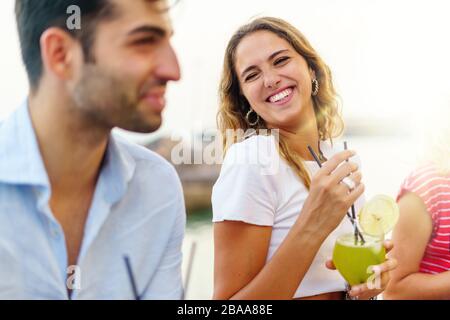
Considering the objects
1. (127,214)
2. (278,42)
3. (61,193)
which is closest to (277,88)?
(278,42)

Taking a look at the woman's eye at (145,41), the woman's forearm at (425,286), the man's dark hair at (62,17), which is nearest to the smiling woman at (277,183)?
the woman's forearm at (425,286)

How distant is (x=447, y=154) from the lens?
1.75m

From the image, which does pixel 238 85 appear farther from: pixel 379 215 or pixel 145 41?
pixel 379 215

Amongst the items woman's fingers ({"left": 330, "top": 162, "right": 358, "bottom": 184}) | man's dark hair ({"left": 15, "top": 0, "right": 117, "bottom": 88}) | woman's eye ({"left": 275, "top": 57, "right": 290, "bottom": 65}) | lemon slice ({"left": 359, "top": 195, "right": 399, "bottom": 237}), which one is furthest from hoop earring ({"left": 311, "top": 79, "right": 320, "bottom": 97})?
man's dark hair ({"left": 15, "top": 0, "right": 117, "bottom": 88})

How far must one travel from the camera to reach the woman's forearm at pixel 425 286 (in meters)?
1.69

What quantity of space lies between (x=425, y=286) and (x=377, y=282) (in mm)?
194

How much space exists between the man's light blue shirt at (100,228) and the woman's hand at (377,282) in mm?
439

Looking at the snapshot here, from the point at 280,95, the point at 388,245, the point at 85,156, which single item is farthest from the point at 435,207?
the point at 85,156

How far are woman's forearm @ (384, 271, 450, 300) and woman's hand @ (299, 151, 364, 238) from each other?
0.36m

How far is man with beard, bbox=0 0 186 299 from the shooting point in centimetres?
138

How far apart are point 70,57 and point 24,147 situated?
234mm

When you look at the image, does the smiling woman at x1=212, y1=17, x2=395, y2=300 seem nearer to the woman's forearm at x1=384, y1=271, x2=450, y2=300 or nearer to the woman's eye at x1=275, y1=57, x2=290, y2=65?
the woman's eye at x1=275, y1=57, x2=290, y2=65

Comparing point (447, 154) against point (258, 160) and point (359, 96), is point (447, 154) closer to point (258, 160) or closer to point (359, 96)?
point (359, 96)

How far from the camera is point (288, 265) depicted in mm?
1478
